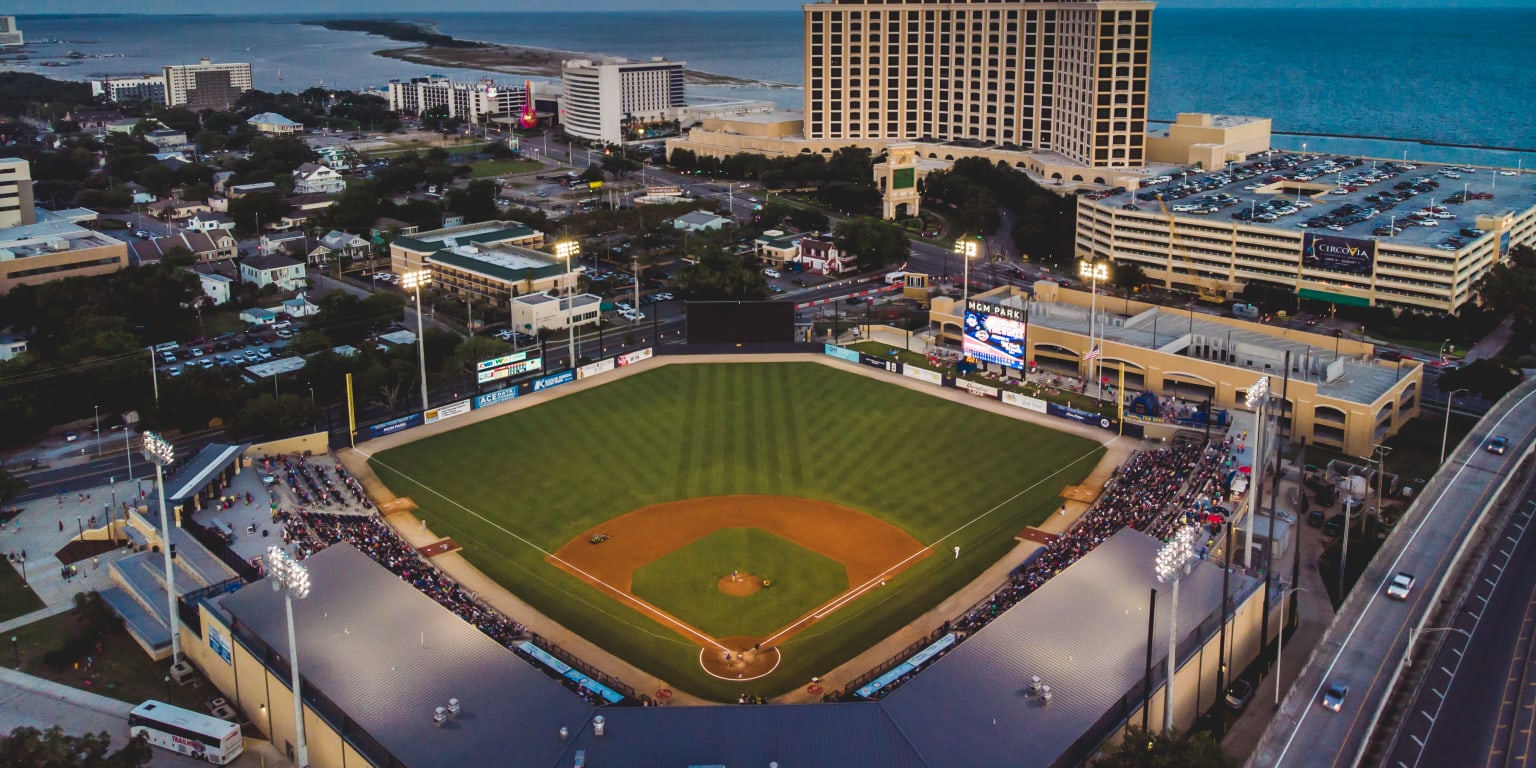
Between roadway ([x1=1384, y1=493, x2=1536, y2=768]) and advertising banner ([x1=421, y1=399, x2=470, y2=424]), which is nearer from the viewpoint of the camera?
roadway ([x1=1384, y1=493, x2=1536, y2=768])

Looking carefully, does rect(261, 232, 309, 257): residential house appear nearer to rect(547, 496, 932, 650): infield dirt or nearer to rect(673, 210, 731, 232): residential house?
rect(673, 210, 731, 232): residential house

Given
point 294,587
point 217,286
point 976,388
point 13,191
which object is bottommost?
point 976,388

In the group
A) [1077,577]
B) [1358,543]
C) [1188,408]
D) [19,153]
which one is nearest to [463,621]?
[1077,577]

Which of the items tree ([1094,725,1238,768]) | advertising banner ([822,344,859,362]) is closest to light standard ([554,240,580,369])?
advertising banner ([822,344,859,362])

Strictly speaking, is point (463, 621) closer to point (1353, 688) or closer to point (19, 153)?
point (1353, 688)

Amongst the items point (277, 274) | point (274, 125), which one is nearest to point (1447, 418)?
point (277, 274)

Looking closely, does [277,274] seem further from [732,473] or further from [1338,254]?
[1338,254]

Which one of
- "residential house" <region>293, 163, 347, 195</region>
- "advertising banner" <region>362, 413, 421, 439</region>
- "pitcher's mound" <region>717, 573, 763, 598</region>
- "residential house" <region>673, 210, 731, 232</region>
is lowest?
"pitcher's mound" <region>717, 573, 763, 598</region>
